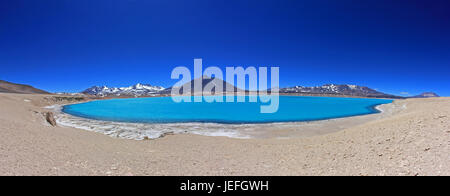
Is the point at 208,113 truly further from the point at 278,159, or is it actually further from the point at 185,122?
the point at 278,159

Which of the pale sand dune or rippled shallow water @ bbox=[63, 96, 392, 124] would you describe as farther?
rippled shallow water @ bbox=[63, 96, 392, 124]

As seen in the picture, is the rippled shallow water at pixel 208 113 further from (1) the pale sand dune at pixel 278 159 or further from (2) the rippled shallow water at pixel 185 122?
(1) the pale sand dune at pixel 278 159

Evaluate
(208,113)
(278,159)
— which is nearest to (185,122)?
(208,113)

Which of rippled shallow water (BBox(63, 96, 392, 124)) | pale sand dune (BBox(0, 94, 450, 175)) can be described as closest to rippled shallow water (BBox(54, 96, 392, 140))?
rippled shallow water (BBox(63, 96, 392, 124))

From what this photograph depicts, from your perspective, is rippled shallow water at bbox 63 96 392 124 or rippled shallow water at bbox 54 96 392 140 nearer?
rippled shallow water at bbox 54 96 392 140

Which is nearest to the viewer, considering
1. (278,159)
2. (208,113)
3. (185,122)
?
(278,159)

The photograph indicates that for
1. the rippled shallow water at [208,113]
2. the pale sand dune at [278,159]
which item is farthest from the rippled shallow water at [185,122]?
the pale sand dune at [278,159]

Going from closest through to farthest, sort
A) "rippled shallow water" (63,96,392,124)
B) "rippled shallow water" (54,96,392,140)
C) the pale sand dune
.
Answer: the pale sand dune → "rippled shallow water" (54,96,392,140) → "rippled shallow water" (63,96,392,124)

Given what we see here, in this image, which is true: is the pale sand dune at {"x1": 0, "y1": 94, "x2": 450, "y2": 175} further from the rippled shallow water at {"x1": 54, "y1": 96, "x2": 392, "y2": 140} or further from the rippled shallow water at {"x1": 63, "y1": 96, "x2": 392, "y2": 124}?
the rippled shallow water at {"x1": 63, "y1": 96, "x2": 392, "y2": 124}

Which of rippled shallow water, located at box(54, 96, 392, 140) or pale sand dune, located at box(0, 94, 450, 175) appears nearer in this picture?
pale sand dune, located at box(0, 94, 450, 175)

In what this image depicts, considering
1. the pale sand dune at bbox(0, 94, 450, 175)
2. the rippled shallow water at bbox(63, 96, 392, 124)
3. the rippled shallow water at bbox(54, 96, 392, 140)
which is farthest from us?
the rippled shallow water at bbox(63, 96, 392, 124)
